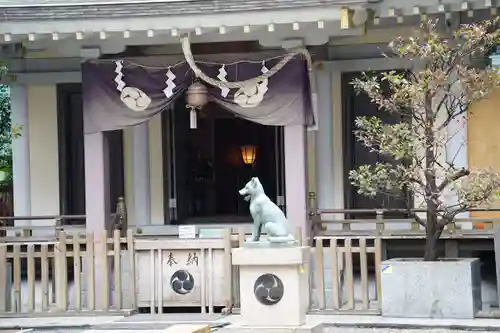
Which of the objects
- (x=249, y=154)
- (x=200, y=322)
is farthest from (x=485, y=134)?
(x=200, y=322)

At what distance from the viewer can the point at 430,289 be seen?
1271 centimetres

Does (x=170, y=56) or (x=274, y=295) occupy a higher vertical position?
(x=170, y=56)

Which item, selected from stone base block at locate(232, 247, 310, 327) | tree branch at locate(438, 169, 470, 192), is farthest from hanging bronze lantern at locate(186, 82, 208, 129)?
stone base block at locate(232, 247, 310, 327)

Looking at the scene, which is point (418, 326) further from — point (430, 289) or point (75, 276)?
point (75, 276)

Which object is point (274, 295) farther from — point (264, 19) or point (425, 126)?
point (264, 19)

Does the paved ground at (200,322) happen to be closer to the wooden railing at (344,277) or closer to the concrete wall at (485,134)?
the wooden railing at (344,277)

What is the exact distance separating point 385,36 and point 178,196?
4.91 metres

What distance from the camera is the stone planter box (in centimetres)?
1260

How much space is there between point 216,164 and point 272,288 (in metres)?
8.54

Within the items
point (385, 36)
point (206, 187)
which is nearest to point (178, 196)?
point (206, 187)

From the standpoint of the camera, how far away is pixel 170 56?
15852 mm

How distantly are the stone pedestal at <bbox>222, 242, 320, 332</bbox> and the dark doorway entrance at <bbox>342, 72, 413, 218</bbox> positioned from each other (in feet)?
20.6

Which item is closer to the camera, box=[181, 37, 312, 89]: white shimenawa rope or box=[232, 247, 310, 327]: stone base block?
box=[232, 247, 310, 327]: stone base block

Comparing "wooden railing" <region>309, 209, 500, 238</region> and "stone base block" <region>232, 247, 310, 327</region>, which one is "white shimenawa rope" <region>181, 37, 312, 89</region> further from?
"stone base block" <region>232, 247, 310, 327</region>
